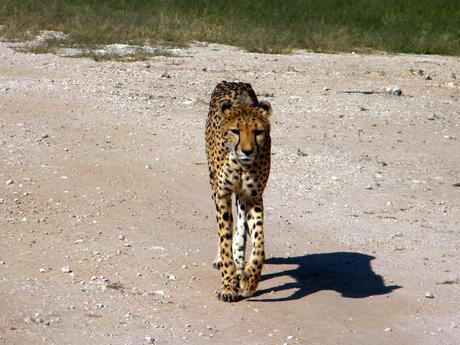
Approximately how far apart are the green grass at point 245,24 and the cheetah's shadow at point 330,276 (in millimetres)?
9940

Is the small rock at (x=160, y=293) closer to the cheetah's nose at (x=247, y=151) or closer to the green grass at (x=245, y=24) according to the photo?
the cheetah's nose at (x=247, y=151)

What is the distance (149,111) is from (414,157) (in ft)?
9.77

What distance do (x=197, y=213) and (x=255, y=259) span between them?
1.88 meters

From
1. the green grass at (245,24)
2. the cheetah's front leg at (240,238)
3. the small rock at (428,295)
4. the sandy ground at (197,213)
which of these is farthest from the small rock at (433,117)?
the cheetah's front leg at (240,238)

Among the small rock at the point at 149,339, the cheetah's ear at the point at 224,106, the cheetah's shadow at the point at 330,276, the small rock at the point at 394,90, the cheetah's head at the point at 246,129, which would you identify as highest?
the cheetah's ear at the point at 224,106

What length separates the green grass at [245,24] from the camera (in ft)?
63.8

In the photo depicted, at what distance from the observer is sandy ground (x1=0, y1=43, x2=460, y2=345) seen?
23.6 ft

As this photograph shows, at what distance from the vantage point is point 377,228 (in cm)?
968

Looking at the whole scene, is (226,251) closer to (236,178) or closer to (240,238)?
(240,238)

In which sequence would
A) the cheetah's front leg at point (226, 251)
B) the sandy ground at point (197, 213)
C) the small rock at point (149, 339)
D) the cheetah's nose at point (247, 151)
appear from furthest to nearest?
the cheetah's front leg at point (226, 251) < the cheetah's nose at point (247, 151) < the sandy ground at point (197, 213) < the small rock at point (149, 339)

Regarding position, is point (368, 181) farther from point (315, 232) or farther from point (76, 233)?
point (76, 233)

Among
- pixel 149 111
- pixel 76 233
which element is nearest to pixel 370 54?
pixel 149 111

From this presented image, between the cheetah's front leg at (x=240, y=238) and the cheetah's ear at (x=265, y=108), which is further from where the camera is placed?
the cheetah's front leg at (x=240, y=238)

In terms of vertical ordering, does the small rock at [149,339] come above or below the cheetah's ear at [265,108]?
below
